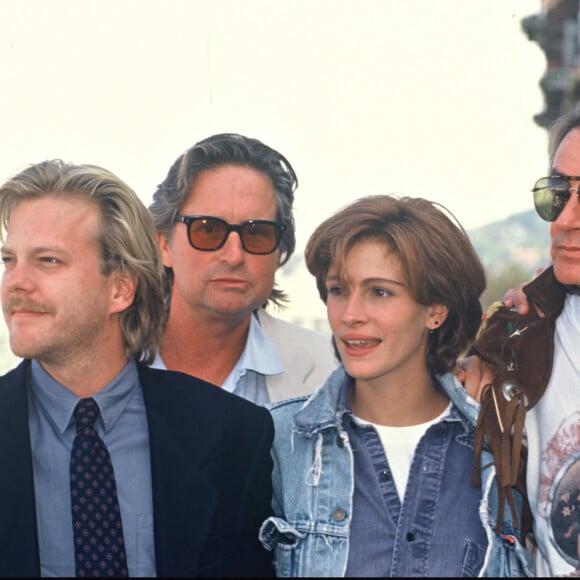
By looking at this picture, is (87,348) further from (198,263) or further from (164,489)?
(198,263)

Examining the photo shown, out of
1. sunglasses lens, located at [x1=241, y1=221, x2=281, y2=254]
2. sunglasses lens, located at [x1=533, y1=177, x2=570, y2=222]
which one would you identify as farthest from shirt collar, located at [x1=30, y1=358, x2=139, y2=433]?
sunglasses lens, located at [x1=533, y1=177, x2=570, y2=222]

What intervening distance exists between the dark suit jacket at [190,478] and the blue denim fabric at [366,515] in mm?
74

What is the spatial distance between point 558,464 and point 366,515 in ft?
1.96

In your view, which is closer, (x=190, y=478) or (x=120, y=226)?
(x=190, y=478)

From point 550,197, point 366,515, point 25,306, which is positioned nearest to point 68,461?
point 25,306

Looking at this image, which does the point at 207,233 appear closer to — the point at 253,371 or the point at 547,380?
the point at 253,371

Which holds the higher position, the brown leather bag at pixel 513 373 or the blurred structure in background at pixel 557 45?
the blurred structure in background at pixel 557 45

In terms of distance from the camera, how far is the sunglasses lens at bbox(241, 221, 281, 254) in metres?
3.61

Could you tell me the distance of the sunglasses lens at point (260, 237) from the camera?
361 centimetres

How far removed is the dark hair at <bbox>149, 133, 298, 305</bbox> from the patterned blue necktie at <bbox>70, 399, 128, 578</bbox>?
1.19 m

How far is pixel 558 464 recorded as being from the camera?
287 cm

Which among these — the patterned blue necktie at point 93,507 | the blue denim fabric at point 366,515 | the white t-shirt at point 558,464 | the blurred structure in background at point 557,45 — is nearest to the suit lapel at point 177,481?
the patterned blue necktie at point 93,507

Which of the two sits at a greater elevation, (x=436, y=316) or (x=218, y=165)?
(x=218, y=165)

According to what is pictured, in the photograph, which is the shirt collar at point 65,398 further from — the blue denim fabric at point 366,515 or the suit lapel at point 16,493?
the blue denim fabric at point 366,515
